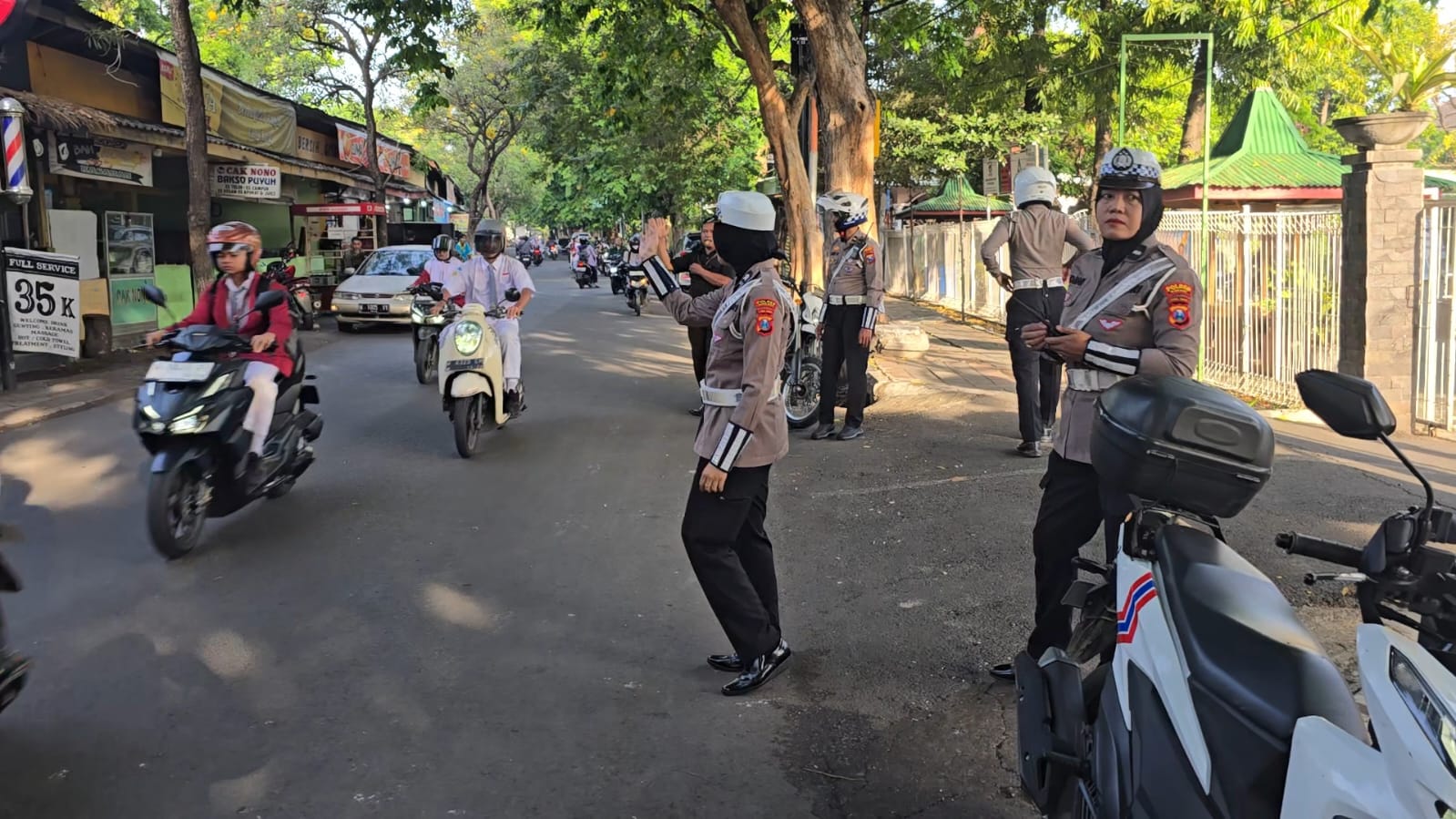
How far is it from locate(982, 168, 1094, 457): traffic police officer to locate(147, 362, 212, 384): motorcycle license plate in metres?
5.19

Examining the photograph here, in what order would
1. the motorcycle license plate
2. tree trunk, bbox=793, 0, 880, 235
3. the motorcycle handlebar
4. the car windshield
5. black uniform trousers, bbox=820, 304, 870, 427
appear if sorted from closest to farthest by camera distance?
the motorcycle handlebar < the motorcycle license plate < black uniform trousers, bbox=820, 304, 870, 427 < tree trunk, bbox=793, 0, 880, 235 < the car windshield

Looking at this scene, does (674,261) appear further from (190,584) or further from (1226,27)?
(1226,27)

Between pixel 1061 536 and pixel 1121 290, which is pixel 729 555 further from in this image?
pixel 1121 290

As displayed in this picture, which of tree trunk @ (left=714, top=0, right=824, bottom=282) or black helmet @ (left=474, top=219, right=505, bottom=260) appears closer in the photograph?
black helmet @ (left=474, top=219, right=505, bottom=260)

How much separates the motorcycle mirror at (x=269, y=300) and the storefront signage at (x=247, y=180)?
13918 millimetres

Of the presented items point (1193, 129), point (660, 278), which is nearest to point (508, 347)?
point (660, 278)

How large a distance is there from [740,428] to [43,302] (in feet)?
35.6

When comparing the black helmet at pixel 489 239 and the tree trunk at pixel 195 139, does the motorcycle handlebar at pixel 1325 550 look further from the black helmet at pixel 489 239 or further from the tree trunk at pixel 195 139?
the tree trunk at pixel 195 139

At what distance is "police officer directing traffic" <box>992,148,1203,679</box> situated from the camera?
3766 millimetres

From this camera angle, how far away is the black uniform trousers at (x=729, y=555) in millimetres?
4258

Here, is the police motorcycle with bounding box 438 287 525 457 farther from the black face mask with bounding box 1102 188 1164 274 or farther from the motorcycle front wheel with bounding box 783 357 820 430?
the black face mask with bounding box 1102 188 1164 274

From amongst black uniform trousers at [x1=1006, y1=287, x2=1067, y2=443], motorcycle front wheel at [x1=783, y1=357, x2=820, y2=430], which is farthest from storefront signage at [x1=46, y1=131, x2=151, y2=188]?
black uniform trousers at [x1=1006, y1=287, x2=1067, y2=443]

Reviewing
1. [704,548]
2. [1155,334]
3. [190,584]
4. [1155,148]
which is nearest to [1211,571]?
[1155,334]

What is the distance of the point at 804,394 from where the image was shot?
10.1 meters
